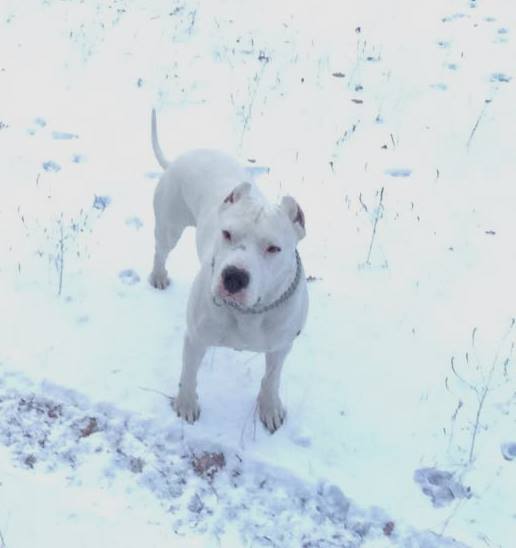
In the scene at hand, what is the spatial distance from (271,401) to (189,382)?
0.45 meters

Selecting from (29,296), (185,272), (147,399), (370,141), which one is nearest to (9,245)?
(29,296)

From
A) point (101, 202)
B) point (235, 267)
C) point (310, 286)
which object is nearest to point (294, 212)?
point (235, 267)

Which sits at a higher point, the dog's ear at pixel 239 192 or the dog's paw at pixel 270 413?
the dog's ear at pixel 239 192

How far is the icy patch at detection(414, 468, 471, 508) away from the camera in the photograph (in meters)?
3.47

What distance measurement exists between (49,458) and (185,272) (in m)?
1.73

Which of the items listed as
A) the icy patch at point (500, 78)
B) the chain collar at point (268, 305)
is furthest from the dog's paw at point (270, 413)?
the icy patch at point (500, 78)

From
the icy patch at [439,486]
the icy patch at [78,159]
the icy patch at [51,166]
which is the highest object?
the icy patch at [78,159]

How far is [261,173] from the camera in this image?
5926 mm

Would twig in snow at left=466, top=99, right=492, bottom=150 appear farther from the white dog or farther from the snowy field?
the white dog

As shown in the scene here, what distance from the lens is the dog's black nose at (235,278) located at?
2822 millimetres

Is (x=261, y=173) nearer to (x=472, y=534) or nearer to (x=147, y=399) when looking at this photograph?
(x=147, y=399)

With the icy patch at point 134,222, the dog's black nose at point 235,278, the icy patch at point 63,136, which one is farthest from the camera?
the icy patch at point 63,136

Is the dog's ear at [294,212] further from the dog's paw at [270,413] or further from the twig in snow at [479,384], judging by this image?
the twig in snow at [479,384]

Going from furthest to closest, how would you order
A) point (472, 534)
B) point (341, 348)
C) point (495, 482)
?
point (341, 348), point (495, 482), point (472, 534)
